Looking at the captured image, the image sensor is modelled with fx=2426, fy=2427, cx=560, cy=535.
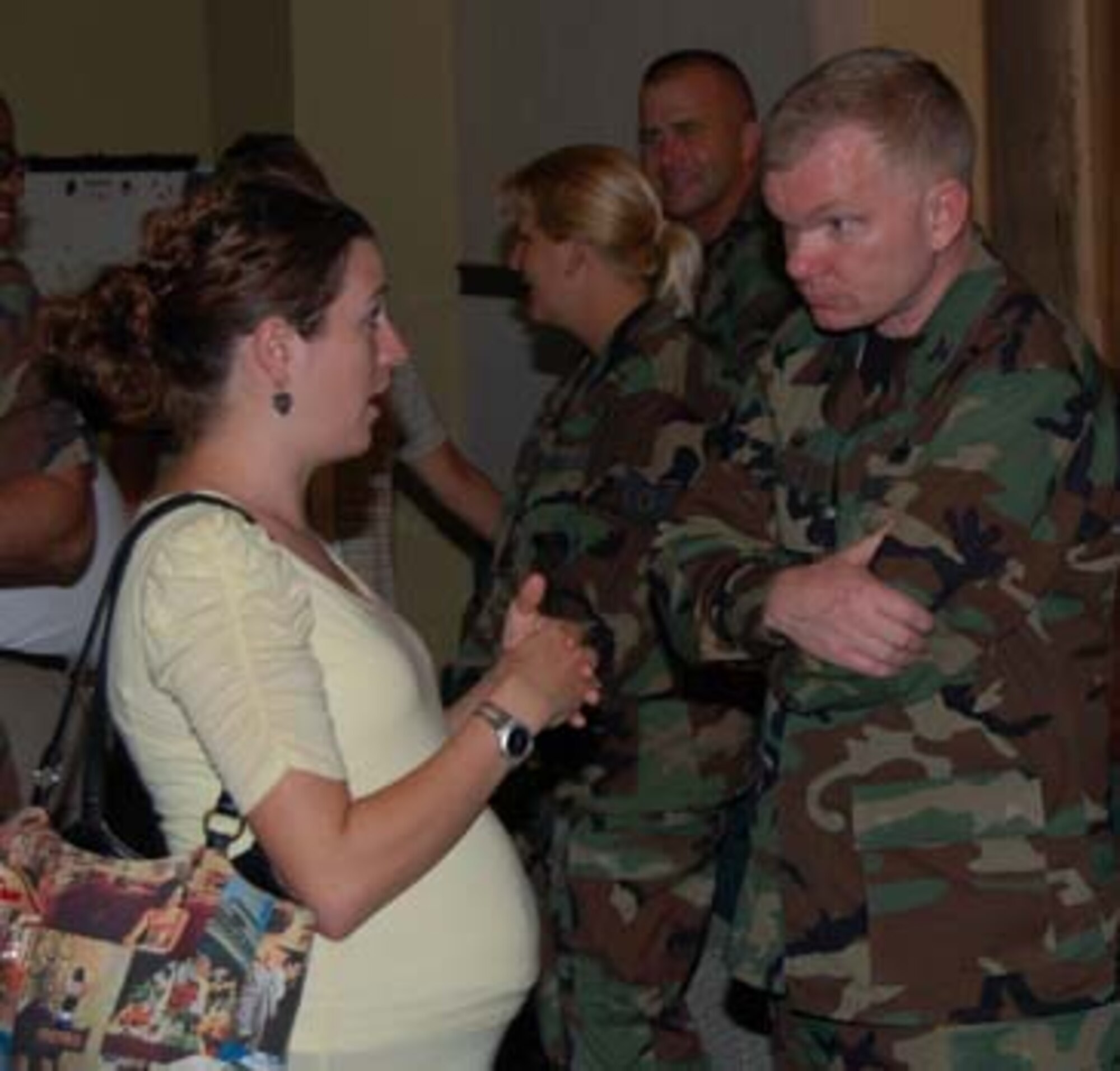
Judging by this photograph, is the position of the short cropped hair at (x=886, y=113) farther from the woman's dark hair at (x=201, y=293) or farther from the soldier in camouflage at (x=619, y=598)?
the soldier in camouflage at (x=619, y=598)

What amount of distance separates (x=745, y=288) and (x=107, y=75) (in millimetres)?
3202

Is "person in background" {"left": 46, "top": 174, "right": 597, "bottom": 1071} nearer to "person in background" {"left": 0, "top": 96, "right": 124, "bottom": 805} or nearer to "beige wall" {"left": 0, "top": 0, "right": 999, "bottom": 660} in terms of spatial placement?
"person in background" {"left": 0, "top": 96, "right": 124, "bottom": 805}

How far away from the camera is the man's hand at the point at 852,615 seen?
88.4 inches

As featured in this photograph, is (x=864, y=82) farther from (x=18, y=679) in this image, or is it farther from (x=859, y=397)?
(x=18, y=679)

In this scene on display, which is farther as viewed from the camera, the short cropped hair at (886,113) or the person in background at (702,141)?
the person in background at (702,141)

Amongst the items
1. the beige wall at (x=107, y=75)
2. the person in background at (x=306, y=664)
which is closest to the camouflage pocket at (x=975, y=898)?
the person in background at (x=306, y=664)

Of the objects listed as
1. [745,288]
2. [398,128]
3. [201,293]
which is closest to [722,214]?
[745,288]

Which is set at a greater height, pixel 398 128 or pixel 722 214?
pixel 398 128

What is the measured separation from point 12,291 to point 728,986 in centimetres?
172

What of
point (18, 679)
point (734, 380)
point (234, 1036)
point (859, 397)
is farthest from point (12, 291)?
point (234, 1036)

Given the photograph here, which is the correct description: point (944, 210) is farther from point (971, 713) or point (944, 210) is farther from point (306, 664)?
point (306, 664)

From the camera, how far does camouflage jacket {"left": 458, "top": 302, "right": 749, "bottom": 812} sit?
3576mm

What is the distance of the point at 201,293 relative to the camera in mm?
2178

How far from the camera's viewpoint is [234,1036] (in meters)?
2.02
